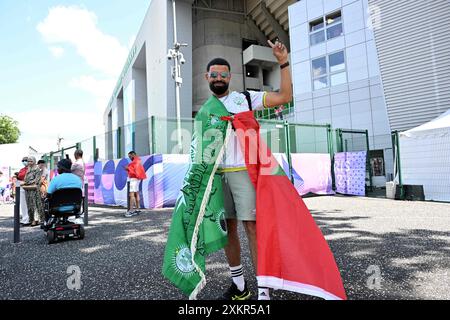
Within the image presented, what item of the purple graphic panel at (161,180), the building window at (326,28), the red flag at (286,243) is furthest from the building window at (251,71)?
the red flag at (286,243)

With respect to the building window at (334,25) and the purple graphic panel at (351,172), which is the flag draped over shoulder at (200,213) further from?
the building window at (334,25)

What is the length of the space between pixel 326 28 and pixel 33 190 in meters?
18.8

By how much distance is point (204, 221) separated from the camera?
2.15 m

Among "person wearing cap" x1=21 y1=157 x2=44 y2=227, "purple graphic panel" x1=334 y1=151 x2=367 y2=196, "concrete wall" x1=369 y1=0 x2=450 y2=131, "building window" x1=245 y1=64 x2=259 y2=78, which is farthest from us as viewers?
"building window" x1=245 y1=64 x2=259 y2=78

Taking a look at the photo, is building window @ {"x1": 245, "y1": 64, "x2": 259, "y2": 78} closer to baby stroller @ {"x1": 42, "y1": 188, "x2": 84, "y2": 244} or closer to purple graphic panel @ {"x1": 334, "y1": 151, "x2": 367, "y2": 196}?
purple graphic panel @ {"x1": 334, "y1": 151, "x2": 367, "y2": 196}

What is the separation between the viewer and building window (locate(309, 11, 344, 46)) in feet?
59.6

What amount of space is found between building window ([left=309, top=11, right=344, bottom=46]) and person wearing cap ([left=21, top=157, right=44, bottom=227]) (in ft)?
59.4

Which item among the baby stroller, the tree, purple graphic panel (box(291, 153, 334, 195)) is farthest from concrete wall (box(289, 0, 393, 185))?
the tree

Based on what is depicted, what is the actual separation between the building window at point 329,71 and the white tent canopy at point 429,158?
950cm

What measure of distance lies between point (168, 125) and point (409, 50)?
11310 millimetres

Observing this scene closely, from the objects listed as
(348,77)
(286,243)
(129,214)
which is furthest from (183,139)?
(348,77)

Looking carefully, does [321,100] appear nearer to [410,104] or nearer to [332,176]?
[410,104]

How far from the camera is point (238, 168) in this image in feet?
7.30

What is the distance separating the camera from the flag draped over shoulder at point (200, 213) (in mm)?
2090
